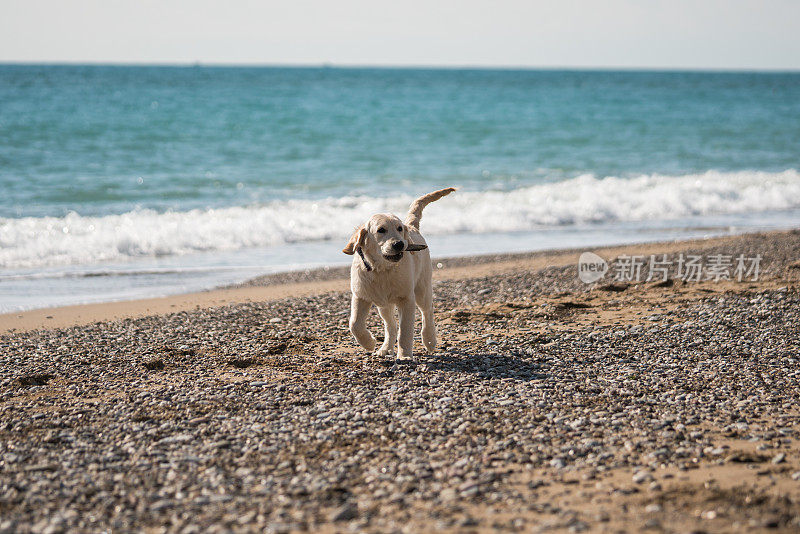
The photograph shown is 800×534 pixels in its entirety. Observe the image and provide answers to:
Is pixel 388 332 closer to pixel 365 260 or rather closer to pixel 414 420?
pixel 365 260

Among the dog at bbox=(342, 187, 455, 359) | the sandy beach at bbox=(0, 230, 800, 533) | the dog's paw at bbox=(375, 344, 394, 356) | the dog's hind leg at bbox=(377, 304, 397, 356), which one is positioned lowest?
the sandy beach at bbox=(0, 230, 800, 533)

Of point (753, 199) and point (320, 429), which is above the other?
point (753, 199)

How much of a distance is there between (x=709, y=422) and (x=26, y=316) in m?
8.20

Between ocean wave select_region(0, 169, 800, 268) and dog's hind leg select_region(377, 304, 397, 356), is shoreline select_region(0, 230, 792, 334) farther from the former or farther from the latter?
dog's hind leg select_region(377, 304, 397, 356)

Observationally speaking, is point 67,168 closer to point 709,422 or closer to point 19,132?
point 19,132

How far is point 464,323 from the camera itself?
9.19 m

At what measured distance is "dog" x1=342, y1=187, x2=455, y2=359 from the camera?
268 inches

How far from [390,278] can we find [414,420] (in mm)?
1633

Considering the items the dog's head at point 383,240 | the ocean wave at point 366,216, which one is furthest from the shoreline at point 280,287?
the dog's head at point 383,240

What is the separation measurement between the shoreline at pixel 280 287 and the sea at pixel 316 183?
0.58 metres

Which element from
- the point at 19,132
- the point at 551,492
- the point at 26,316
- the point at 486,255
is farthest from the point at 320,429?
the point at 19,132

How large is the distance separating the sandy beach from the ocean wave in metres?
4.81

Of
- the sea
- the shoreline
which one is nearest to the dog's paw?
the shoreline

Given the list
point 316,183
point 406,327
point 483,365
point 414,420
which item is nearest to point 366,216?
point 316,183
